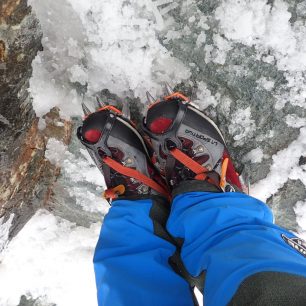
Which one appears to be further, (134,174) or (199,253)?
(134,174)

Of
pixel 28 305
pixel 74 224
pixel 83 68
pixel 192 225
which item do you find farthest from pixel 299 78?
pixel 28 305

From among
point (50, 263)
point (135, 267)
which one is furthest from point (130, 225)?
point (50, 263)

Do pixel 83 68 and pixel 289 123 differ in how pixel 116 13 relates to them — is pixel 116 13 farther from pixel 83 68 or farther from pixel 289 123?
pixel 289 123

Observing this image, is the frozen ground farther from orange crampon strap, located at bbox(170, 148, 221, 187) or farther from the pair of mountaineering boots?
orange crampon strap, located at bbox(170, 148, 221, 187)

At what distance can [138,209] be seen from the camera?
153 centimetres

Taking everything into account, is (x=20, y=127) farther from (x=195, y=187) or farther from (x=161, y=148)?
(x=195, y=187)

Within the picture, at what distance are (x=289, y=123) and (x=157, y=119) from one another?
58 centimetres

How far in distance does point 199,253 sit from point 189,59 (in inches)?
32.3

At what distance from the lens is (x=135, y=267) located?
50.8 inches

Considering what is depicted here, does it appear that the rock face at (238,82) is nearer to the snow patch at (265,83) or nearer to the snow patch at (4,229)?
the snow patch at (265,83)

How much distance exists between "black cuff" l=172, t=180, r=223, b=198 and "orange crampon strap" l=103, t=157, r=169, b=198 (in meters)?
0.17

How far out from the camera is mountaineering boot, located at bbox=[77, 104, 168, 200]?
167 cm

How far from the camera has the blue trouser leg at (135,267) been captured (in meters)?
1.22

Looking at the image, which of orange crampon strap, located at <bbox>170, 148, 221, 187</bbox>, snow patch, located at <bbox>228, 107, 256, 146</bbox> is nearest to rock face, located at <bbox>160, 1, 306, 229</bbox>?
snow patch, located at <bbox>228, 107, 256, 146</bbox>
